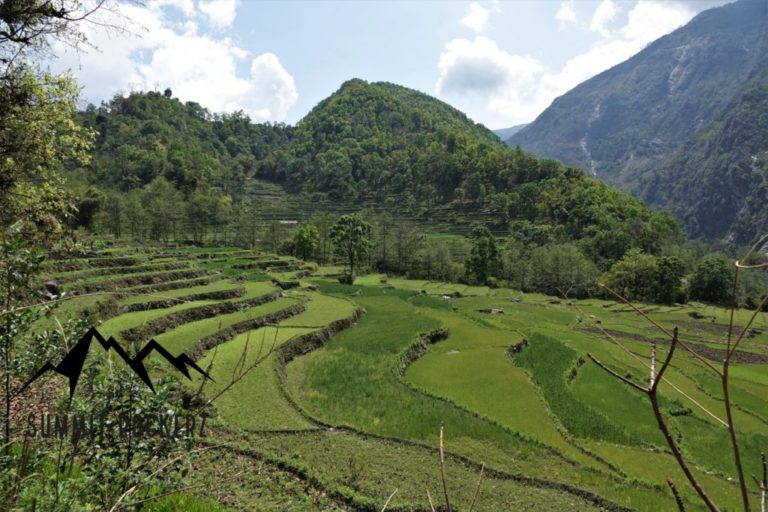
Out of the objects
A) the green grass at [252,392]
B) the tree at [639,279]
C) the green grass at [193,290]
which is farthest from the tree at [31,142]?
the tree at [639,279]

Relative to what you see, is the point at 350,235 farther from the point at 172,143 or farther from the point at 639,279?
the point at 172,143

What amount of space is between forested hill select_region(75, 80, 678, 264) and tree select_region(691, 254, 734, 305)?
39.0ft

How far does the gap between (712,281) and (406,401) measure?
56341mm

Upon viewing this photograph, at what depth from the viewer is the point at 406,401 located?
584 inches

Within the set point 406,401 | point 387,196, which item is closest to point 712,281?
point 406,401

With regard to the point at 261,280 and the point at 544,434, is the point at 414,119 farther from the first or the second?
the point at 544,434

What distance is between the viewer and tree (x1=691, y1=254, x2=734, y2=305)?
177 feet

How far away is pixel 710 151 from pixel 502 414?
19497 centimetres

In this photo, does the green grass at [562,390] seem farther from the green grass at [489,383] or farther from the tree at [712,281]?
the tree at [712,281]

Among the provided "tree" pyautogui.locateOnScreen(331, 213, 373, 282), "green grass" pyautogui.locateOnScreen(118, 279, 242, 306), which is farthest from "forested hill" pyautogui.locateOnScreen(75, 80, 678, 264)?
"green grass" pyautogui.locateOnScreen(118, 279, 242, 306)

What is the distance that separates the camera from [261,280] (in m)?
33.2

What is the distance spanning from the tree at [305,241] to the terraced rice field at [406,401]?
29852mm

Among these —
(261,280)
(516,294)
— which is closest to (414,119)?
(516,294)

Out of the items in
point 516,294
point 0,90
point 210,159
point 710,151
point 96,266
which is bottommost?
point 516,294
